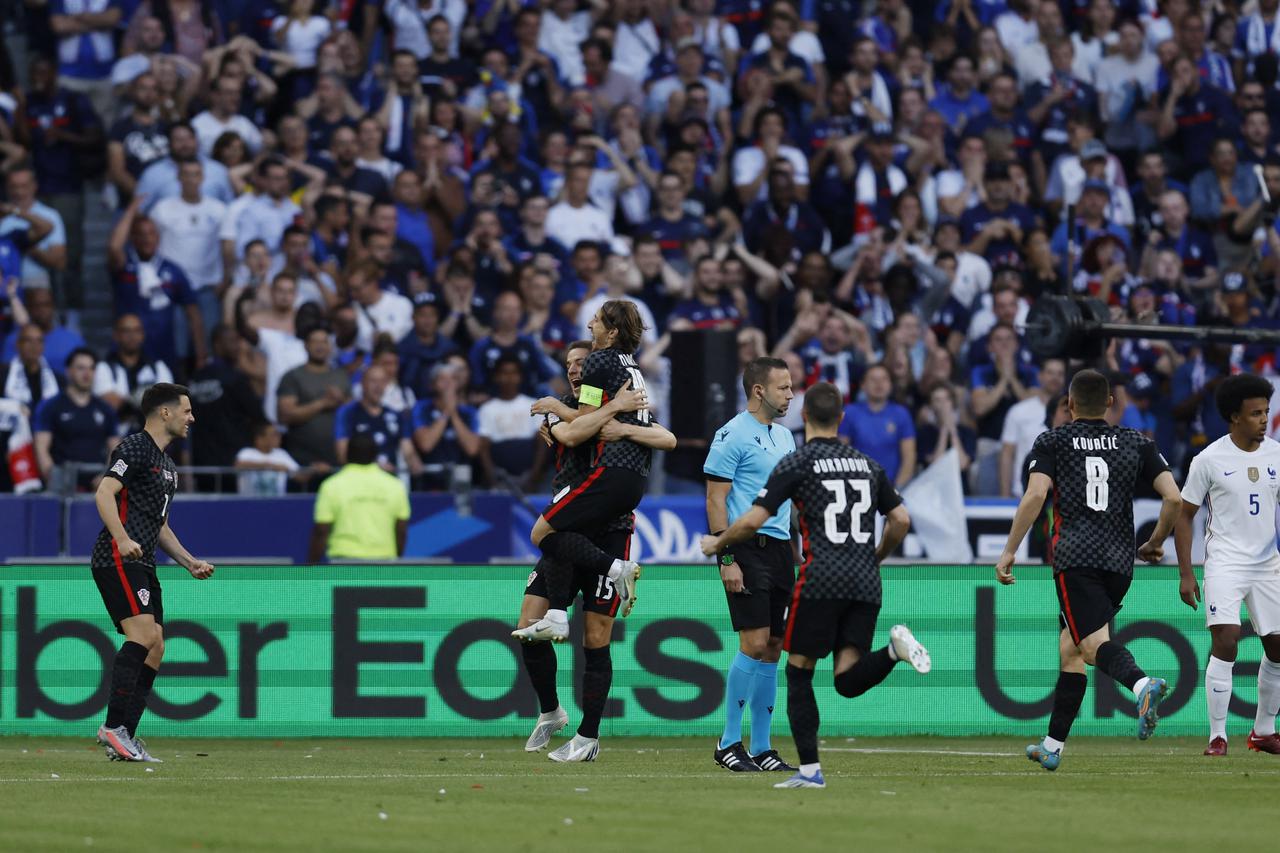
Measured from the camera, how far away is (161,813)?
10039 mm

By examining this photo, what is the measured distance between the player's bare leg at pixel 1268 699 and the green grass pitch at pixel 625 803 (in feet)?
0.55

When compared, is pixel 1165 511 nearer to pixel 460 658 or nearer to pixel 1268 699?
pixel 1268 699

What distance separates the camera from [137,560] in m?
13.5

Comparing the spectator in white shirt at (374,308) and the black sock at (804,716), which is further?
the spectator in white shirt at (374,308)

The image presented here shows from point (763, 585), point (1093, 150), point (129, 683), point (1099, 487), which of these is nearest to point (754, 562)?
point (763, 585)

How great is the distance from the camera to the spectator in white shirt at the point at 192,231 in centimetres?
2150

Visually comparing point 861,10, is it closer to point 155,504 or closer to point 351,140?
point 351,140

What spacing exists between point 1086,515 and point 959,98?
46.3 ft

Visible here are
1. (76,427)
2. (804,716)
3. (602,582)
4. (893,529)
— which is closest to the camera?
(804,716)

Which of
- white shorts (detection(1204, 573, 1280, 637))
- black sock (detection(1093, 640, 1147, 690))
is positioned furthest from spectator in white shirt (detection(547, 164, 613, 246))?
black sock (detection(1093, 640, 1147, 690))

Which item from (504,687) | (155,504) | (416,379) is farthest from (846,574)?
(416,379)

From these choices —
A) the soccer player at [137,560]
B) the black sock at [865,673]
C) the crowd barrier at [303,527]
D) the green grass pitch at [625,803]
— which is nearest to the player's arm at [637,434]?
the green grass pitch at [625,803]

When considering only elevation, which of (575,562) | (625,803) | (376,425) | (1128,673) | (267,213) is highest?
(267,213)

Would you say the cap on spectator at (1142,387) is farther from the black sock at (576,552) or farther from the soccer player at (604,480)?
Result: the black sock at (576,552)
